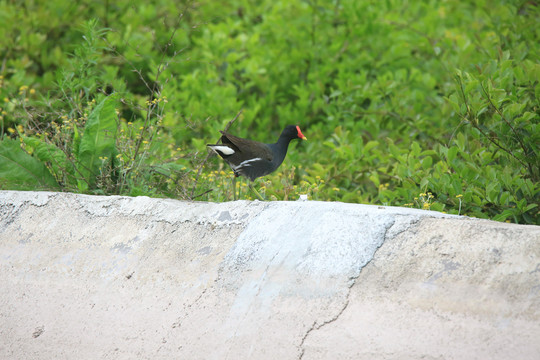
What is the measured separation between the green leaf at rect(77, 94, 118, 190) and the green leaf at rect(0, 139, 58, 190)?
0.86ft

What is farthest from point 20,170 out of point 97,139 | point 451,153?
point 451,153

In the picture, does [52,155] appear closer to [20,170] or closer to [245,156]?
[20,170]

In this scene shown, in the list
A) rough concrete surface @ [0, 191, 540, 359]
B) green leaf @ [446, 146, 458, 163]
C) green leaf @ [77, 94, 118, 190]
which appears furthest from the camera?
green leaf @ [77, 94, 118, 190]

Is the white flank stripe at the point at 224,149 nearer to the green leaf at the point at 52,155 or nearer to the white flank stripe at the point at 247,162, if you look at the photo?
the white flank stripe at the point at 247,162

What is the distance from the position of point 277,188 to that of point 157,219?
5.87 feet

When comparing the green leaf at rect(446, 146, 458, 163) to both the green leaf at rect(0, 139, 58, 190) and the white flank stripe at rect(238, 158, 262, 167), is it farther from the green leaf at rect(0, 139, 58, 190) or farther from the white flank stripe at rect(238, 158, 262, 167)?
the green leaf at rect(0, 139, 58, 190)

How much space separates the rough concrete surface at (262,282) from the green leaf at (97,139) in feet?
2.15

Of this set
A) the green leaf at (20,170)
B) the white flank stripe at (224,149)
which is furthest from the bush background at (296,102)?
the white flank stripe at (224,149)

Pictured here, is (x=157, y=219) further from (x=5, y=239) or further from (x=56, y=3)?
Answer: (x=56, y=3)

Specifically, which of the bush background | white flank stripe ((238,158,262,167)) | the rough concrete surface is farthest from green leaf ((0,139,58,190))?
white flank stripe ((238,158,262,167))

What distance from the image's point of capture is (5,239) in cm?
347

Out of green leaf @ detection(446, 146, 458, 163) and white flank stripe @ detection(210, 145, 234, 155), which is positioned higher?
white flank stripe @ detection(210, 145, 234, 155)

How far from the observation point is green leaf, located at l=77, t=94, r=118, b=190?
4051 mm

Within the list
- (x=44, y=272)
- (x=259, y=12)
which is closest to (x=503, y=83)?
(x=44, y=272)
